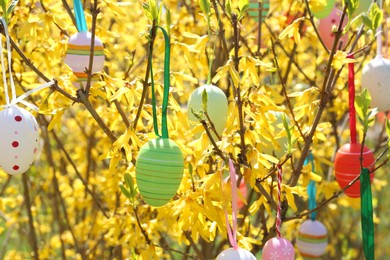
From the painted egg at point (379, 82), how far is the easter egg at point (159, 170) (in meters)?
0.65

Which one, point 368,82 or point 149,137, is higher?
point 368,82

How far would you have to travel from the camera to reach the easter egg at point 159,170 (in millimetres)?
1453


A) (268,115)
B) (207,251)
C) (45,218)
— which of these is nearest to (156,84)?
(268,115)

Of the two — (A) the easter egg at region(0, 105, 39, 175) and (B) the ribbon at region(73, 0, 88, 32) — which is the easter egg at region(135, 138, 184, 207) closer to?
(A) the easter egg at region(0, 105, 39, 175)

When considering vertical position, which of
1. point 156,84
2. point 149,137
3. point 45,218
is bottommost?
point 45,218

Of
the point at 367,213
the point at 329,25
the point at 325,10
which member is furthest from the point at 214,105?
the point at 329,25

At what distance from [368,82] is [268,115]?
12.3 inches

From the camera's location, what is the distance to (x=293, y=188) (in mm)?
1783

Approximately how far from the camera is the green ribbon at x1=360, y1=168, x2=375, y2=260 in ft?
5.27

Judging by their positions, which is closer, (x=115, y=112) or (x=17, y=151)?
(x=17, y=151)

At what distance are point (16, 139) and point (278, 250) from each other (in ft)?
2.36

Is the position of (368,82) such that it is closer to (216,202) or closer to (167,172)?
(216,202)

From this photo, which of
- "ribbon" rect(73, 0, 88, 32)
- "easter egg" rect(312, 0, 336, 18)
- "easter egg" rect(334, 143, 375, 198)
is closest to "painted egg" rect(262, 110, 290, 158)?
"easter egg" rect(334, 143, 375, 198)

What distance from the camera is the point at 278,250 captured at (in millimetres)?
1579
